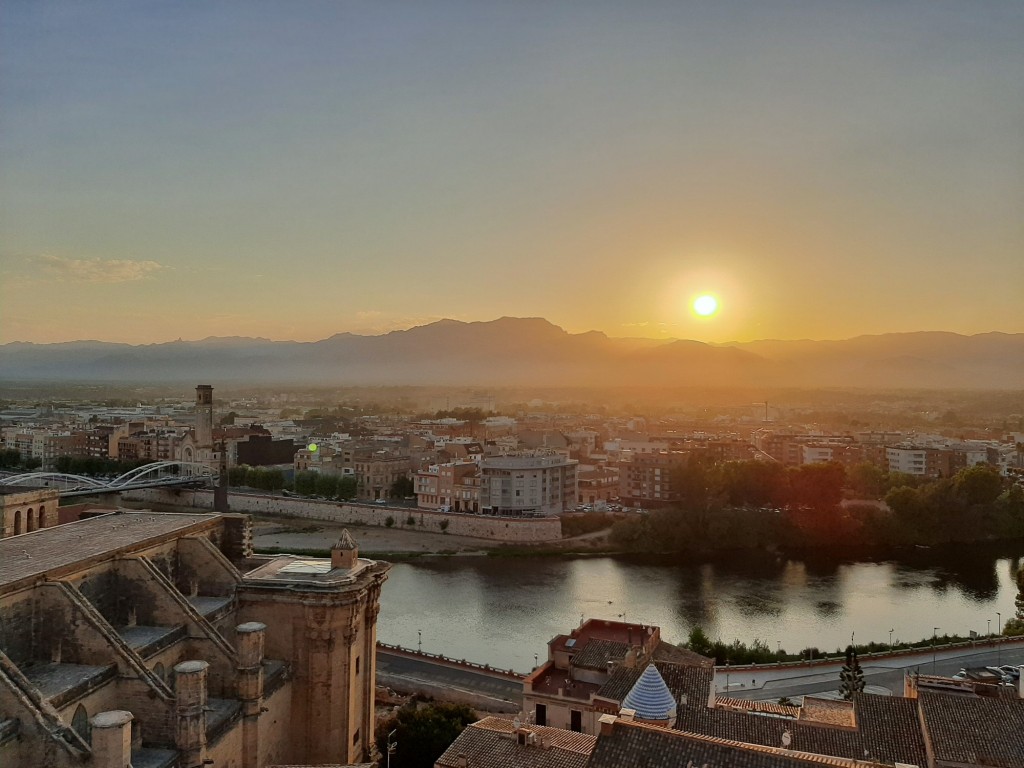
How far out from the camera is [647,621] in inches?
884

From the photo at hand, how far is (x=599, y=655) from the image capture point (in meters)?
13.0

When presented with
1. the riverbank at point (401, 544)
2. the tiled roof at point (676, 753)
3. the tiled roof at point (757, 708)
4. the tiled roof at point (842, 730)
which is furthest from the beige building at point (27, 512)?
the riverbank at point (401, 544)

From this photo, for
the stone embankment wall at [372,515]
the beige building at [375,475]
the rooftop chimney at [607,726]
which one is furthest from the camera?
the beige building at [375,475]

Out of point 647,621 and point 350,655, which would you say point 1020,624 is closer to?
point 647,621

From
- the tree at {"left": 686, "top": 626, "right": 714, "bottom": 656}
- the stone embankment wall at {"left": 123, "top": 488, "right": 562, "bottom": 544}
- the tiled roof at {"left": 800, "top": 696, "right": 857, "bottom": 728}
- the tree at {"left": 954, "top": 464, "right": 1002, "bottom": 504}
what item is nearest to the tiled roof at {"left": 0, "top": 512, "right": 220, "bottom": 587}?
the tiled roof at {"left": 800, "top": 696, "right": 857, "bottom": 728}

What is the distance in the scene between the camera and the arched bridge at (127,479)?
108 ft

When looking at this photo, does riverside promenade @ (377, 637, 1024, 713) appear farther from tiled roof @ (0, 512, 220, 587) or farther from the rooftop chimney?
the rooftop chimney

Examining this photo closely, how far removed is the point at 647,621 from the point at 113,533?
15668mm

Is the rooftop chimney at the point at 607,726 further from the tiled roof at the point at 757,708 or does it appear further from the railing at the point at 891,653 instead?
the railing at the point at 891,653

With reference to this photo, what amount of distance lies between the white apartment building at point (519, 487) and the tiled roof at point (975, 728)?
27.8m

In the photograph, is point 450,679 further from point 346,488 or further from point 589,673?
point 346,488

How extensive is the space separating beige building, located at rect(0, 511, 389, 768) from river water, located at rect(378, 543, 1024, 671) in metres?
8.71

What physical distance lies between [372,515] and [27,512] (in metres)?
A: 27.4

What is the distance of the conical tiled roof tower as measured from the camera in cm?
901
